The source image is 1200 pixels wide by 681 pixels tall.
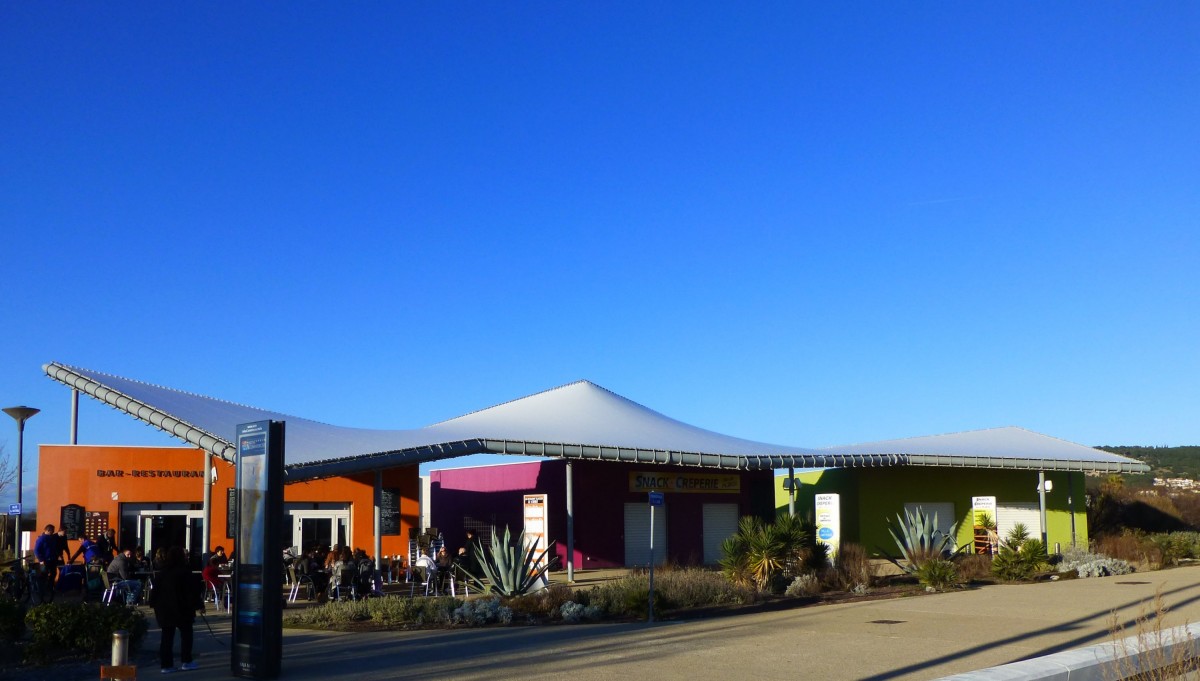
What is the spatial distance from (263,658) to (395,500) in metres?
18.5

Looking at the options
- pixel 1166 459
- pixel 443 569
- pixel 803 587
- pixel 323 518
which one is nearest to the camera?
pixel 803 587

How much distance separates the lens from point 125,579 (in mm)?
18469

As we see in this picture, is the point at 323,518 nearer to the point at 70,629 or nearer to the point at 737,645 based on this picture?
the point at 70,629

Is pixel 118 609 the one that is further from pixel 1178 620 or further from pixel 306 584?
pixel 1178 620

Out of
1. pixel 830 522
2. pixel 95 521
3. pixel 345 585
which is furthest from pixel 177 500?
pixel 830 522

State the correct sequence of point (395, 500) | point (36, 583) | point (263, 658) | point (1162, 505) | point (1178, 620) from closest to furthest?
1. point (263, 658)
2. point (1178, 620)
3. point (36, 583)
4. point (395, 500)
5. point (1162, 505)

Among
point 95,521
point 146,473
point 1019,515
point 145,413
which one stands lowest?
point 1019,515

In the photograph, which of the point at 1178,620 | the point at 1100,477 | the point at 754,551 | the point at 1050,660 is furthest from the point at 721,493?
the point at 1100,477

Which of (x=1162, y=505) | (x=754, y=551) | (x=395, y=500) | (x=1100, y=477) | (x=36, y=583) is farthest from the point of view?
(x=1100, y=477)

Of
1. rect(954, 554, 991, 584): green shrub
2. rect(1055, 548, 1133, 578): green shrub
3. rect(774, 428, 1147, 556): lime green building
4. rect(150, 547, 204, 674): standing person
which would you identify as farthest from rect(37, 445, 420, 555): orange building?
rect(1055, 548, 1133, 578): green shrub

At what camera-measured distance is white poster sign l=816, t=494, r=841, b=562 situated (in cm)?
2277

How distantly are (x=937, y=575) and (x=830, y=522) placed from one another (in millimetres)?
2751

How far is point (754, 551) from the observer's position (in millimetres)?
20844

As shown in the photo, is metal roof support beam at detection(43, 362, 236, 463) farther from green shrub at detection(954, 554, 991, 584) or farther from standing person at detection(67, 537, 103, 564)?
green shrub at detection(954, 554, 991, 584)
